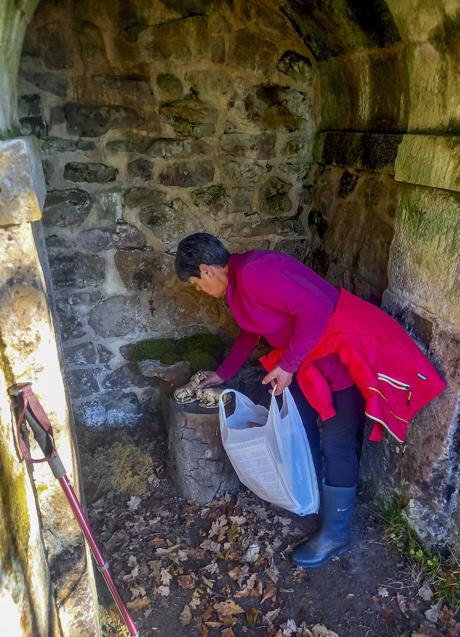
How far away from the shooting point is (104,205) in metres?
3.32

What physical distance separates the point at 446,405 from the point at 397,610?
1021mm

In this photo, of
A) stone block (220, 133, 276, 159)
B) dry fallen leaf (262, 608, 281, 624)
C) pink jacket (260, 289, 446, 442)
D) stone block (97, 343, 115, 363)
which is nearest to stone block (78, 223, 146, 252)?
stone block (97, 343, 115, 363)

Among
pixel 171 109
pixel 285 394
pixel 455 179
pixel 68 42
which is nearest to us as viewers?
pixel 455 179

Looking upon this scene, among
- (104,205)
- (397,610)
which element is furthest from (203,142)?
(397,610)

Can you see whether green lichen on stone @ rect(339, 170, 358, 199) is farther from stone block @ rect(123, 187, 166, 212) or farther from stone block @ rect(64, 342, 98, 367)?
stone block @ rect(64, 342, 98, 367)

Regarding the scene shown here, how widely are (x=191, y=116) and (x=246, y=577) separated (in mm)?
2699

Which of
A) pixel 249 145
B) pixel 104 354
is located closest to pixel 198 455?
pixel 104 354

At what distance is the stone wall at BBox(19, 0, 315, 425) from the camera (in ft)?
9.93

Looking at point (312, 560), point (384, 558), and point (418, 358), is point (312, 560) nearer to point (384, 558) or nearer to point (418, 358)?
point (384, 558)

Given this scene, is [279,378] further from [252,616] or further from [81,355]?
[81,355]

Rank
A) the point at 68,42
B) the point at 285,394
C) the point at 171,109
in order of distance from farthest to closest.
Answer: the point at 171,109 → the point at 68,42 → the point at 285,394

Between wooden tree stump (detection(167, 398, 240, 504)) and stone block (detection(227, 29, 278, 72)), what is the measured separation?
2133mm

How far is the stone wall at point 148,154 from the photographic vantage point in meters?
3.03

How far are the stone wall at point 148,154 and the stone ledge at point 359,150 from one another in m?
0.20
